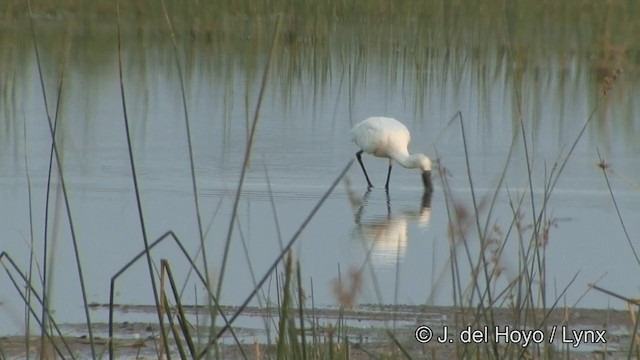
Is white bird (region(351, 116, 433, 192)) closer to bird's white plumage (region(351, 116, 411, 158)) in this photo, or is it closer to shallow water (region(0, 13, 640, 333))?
bird's white plumage (region(351, 116, 411, 158))

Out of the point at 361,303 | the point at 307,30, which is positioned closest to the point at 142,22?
the point at 307,30

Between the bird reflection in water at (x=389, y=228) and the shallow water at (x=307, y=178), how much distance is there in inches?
0.7

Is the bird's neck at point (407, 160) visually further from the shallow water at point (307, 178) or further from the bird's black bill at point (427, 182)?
the bird's black bill at point (427, 182)

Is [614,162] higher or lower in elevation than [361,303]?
lower

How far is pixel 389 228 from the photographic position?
7.20 metres

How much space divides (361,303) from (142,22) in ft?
37.8

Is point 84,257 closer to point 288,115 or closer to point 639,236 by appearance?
point 639,236

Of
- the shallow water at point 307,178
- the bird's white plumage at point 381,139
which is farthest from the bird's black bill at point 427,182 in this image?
the bird's white plumage at point 381,139

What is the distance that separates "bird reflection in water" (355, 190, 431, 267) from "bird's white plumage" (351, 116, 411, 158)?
2.94 ft

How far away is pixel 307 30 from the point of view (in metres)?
15.2

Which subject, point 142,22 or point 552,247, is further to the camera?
Answer: point 142,22

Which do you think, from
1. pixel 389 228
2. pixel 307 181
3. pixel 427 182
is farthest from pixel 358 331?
pixel 427 182

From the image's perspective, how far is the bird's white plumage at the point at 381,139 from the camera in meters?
9.27

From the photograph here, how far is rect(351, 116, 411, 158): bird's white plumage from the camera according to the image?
927 centimetres
